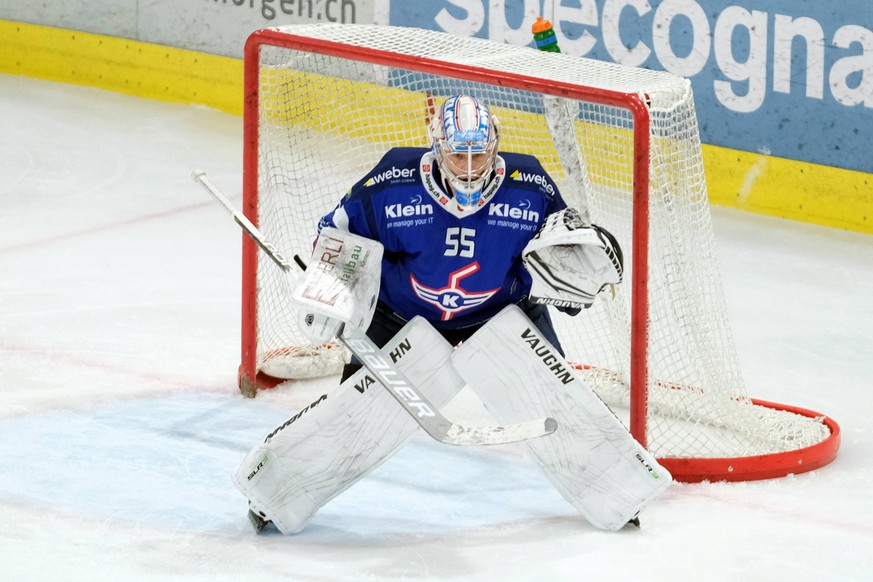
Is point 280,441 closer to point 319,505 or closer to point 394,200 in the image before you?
point 319,505

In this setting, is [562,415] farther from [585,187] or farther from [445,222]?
[585,187]

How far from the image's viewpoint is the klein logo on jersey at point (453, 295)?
158 inches

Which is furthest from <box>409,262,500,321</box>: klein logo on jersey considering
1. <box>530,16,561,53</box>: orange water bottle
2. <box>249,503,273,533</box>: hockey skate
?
<box>530,16,561,53</box>: orange water bottle

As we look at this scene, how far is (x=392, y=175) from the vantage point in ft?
13.1

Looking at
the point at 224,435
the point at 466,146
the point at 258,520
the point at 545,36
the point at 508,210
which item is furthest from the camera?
the point at 545,36

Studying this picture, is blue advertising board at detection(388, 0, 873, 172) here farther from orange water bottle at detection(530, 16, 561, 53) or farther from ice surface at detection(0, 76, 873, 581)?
orange water bottle at detection(530, 16, 561, 53)

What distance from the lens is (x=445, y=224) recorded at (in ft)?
13.1

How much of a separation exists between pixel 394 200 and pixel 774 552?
1.24m

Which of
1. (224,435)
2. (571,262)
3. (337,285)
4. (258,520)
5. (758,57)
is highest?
(571,262)

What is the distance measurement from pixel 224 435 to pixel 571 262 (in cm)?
140

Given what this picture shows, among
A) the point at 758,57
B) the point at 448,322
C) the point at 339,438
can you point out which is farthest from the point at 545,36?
the point at 758,57

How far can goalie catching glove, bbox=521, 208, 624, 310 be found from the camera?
153 inches

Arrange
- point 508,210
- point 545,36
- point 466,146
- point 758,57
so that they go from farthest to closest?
1. point 758,57
2. point 545,36
3. point 508,210
4. point 466,146

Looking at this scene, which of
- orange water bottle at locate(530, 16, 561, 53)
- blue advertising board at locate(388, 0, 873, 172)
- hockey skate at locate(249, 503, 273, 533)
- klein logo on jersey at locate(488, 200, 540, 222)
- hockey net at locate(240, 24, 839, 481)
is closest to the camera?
klein logo on jersey at locate(488, 200, 540, 222)
